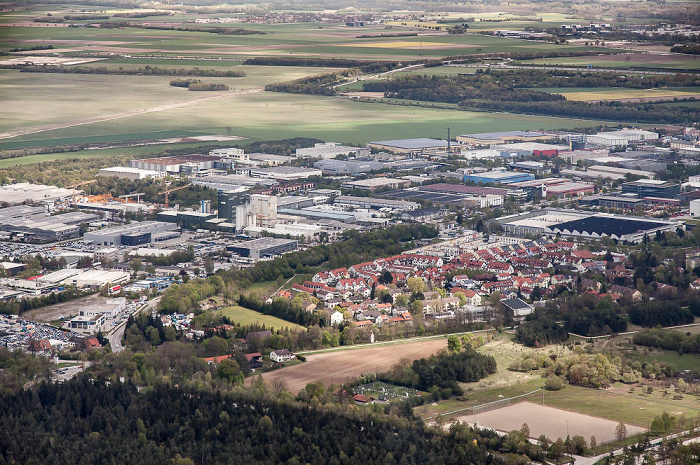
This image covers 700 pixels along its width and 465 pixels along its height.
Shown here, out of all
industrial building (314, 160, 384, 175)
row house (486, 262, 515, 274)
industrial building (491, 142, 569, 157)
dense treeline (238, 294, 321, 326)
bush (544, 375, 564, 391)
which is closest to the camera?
bush (544, 375, 564, 391)

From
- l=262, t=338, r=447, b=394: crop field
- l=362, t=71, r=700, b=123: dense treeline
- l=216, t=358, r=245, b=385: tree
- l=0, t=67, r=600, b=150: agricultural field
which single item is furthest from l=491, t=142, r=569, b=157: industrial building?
l=216, t=358, r=245, b=385: tree

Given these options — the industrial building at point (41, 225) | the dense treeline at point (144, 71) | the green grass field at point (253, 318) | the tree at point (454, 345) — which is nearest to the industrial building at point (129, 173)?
the industrial building at point (41, 225)

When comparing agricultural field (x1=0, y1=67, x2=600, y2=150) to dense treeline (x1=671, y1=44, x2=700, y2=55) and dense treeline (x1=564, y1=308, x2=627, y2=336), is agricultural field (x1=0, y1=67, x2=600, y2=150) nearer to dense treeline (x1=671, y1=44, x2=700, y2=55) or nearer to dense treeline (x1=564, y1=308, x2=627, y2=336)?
dense treeline (x1=671, y1=44, x2=700, y2=55)

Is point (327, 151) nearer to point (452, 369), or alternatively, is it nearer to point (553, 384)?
point (452, 369)

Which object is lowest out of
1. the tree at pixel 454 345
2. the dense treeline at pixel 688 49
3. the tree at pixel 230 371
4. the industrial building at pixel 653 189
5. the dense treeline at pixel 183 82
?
the industrial building at pixel 653 189

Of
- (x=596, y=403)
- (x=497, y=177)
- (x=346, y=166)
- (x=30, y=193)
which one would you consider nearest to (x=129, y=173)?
(x=30, y=193)

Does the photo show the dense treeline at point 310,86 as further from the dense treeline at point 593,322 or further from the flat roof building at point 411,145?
the dense treeline at point 593,322

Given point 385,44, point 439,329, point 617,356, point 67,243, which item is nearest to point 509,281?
point 439,329
